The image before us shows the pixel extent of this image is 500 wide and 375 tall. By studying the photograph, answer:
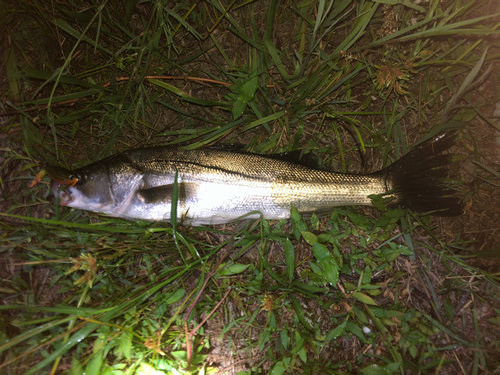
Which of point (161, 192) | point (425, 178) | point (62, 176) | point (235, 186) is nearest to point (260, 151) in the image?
point (235, 186)

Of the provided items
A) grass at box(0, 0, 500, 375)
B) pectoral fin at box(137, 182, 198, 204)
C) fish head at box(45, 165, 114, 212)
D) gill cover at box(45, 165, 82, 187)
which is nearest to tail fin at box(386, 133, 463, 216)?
grass at box(0, 0, 500, 375)

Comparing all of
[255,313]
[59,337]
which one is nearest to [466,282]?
[255,313]

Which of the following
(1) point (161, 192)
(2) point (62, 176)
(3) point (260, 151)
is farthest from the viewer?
(3) point (260, 151)

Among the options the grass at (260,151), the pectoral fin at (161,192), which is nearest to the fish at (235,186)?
the pectoral fin at (161,192)

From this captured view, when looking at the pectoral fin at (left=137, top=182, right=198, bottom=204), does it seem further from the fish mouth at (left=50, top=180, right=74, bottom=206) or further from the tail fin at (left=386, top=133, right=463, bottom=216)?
the tail fin at (left=386, top=133, right=463, bottom=216)

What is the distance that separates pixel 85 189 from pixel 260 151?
1813 millimetres

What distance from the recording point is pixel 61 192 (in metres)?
2.45

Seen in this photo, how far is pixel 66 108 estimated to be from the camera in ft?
9.15

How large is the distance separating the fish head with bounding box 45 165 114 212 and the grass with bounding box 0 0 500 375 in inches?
8.9

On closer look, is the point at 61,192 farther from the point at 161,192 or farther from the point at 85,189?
the point at 161,192

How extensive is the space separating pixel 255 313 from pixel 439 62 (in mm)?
3132

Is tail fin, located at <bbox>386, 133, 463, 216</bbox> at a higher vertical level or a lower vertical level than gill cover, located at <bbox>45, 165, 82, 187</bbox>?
lower

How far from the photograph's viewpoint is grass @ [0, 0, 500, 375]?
7.95 ft

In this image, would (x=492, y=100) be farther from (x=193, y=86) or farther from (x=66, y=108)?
(x=66, y=108)
